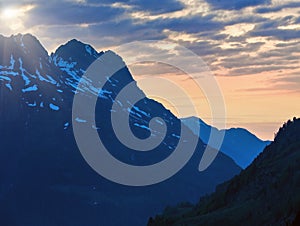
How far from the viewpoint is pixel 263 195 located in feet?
499

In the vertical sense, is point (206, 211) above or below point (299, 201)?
below

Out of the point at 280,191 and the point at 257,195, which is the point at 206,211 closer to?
the point at 257,195

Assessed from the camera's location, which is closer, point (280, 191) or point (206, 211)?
point (280, 191)

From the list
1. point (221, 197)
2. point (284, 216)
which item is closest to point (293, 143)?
point (221, 197)

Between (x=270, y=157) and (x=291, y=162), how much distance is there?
105ft

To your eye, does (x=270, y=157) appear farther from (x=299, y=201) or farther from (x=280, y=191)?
(x=299, y=201)

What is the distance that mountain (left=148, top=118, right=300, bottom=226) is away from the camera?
13288cm

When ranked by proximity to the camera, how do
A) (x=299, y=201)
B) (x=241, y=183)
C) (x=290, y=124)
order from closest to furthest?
1. (x=299, y=201)
2. (x=241, y=183)
3. (x=290, y=124)

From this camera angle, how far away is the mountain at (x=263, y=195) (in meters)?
133

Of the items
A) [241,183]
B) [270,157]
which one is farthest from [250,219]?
[270,157]

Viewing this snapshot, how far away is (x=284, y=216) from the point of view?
124 meters

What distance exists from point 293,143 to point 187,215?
119ft

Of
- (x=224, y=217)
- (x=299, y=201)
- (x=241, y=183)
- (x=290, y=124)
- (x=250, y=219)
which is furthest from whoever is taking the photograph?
(x=290, y=124)

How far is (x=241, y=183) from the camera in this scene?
181250 mm
